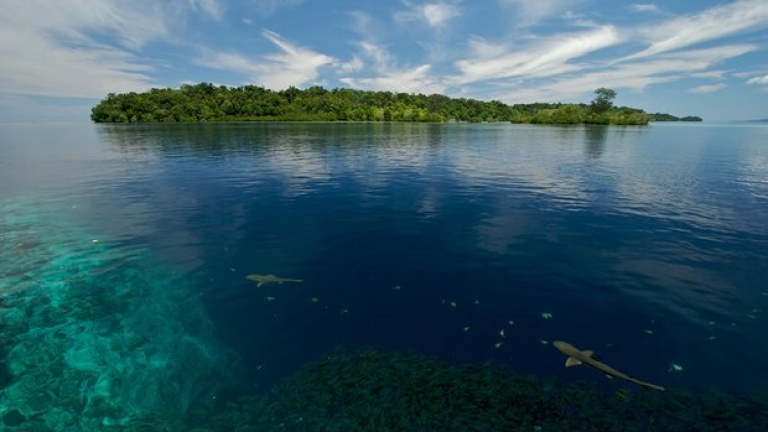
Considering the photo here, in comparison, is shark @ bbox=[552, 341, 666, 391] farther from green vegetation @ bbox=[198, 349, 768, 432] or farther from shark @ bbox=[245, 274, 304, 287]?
shark @ bbox=[245, 274, 304, 287]

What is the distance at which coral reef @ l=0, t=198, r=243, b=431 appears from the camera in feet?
34.2

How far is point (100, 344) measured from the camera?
42.5ft

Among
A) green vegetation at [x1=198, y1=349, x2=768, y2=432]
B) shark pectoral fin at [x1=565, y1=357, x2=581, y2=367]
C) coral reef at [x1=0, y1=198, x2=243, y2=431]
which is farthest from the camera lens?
shark pectoral fin at [x1=565, y1=357, x2=581, y2=367]

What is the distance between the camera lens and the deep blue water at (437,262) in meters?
12.9

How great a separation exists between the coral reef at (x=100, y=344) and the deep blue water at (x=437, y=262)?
213mm

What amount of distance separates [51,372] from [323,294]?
9382 millimetres

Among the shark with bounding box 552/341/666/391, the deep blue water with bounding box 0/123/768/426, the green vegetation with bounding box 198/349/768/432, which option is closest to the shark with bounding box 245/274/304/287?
the deep blue water with bounding box 0/123/768/426

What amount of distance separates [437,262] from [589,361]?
28.9 ft

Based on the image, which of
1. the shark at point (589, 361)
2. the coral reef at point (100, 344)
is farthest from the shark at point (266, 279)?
the shark at point (589, 361)

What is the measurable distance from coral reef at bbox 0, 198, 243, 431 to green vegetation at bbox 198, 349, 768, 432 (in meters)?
2.21

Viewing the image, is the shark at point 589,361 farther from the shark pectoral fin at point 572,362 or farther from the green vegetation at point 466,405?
the green vegetation at point 466,405

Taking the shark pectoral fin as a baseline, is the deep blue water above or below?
above

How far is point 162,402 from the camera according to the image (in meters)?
10.8

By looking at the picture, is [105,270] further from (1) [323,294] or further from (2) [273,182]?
(2) [273,182]
